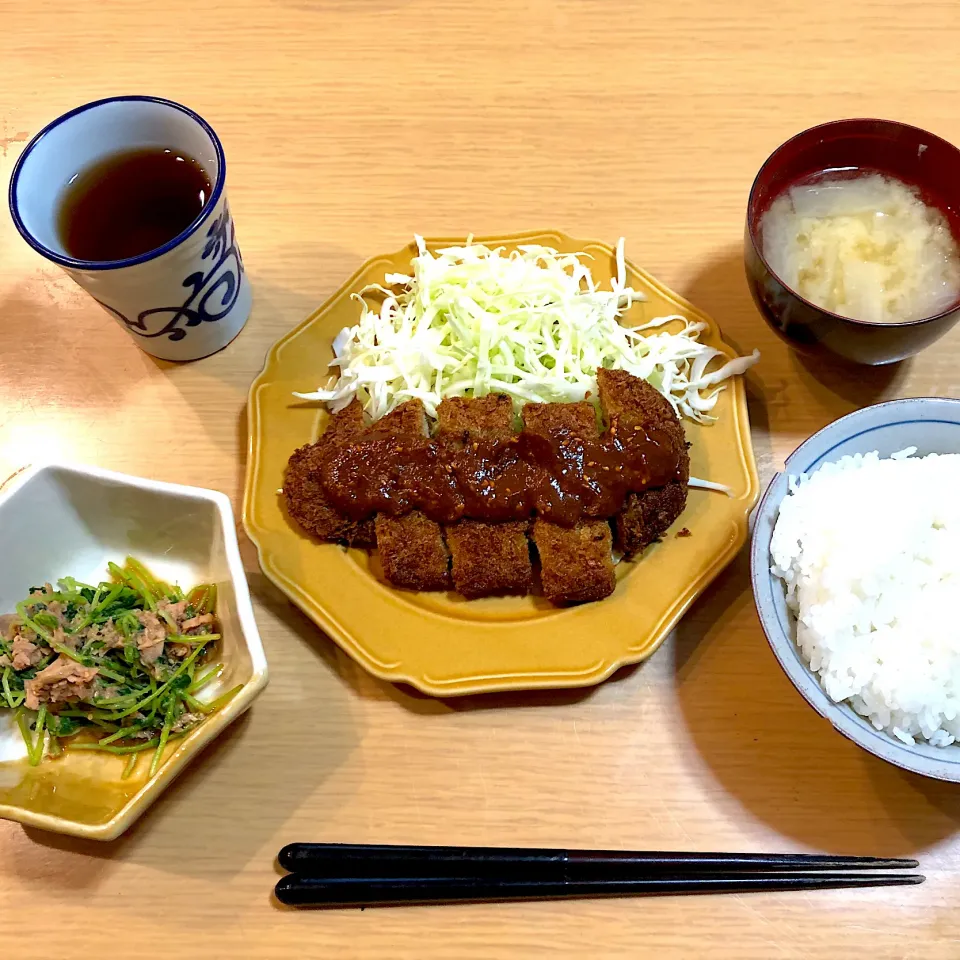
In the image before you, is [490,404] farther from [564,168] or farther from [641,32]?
[641,32]

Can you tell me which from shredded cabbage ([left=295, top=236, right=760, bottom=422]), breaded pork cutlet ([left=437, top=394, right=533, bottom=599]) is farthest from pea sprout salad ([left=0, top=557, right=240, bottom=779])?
shredded cabbage ([left=295, top=236, right=760, bottom=422])

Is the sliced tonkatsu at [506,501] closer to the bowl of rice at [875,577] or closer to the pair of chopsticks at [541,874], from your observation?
the bowl of rice at [875,577]

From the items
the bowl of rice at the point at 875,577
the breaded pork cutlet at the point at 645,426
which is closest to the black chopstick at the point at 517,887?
the bowl of rice at the point at 875,577

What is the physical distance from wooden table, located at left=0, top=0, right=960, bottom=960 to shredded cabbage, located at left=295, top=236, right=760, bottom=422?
8.9 inches

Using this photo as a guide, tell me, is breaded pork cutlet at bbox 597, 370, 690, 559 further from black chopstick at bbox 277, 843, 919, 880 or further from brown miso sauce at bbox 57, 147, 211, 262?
brown miso sauce at bbox 57, 147, 211, 262

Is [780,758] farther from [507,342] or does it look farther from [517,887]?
[507,342]

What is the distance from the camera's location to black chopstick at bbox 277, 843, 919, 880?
66.4 inches

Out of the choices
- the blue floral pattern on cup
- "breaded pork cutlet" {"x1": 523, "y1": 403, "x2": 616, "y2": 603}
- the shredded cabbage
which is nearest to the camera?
"breaded pork cutlet" {"x1": 523, "y1": 403, "x2": 616, "y2": 603}

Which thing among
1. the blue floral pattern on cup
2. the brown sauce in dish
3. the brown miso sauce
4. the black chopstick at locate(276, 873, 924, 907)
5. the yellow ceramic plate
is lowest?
the black chopstick at locate(276, 873, 924, 907)

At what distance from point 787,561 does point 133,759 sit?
1534 mm

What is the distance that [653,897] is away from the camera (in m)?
1.70

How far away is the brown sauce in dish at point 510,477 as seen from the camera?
1.91m

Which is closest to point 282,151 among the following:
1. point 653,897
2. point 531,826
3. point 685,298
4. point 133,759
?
point 685,298

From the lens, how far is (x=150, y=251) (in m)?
1.86
